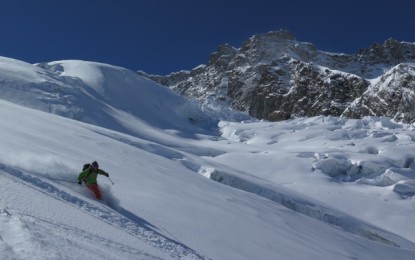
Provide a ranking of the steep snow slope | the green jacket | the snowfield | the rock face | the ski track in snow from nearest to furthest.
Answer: the steep snow slope
the ski track in snow
the snowfield
the green jacket
the rock face

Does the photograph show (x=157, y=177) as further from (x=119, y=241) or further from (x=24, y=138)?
(x=119, y=241)

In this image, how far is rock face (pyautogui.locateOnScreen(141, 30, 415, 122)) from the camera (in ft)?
281

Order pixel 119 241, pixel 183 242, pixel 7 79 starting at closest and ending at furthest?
pixel 119 241, pixel 183 242, pixel 7 79

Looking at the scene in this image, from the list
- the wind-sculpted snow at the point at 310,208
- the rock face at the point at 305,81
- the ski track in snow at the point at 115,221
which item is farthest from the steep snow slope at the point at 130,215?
the rock face at the point at 305,81

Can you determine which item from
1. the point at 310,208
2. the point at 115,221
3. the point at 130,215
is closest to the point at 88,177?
the point at 130,215

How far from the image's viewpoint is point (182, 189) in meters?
16.8

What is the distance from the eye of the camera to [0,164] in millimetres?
10516

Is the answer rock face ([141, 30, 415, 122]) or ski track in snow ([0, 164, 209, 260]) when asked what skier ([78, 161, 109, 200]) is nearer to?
ski track in snow ([0, 164, 209, 260])

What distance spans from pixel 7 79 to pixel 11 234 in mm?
48506

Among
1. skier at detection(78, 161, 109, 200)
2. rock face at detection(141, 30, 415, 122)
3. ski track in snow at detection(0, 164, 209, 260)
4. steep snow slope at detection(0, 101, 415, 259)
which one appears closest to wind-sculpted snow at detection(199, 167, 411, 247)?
steep snow slope at detection(0, 101, 415, 259)

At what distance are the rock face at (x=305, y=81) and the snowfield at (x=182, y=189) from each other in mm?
24181

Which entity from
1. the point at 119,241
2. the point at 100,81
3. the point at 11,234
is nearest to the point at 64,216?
the point at 119,241

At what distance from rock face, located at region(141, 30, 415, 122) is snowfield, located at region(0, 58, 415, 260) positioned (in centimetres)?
2418

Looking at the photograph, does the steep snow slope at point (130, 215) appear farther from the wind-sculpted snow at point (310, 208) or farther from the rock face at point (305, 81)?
the rock face at point (305, 81)
